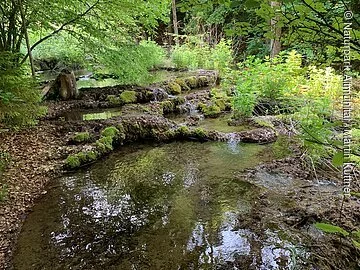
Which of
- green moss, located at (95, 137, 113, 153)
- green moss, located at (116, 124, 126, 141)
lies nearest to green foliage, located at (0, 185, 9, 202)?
green moss, located at (95, 137, 113, 153)

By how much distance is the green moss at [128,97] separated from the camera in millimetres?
9430

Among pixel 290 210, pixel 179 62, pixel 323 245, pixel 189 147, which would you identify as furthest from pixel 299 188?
pixel 179 62

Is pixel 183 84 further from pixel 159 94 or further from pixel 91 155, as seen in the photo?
pixel 91 155

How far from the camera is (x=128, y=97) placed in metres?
9.55

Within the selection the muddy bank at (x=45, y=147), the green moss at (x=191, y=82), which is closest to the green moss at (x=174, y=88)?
the green moss at (x=191, y=82)

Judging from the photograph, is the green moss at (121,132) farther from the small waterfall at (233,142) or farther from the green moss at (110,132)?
the small waterfall at (233,142)

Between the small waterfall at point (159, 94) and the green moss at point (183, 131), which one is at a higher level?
the small waterfall at point (159, 94)

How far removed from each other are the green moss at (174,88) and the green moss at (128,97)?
141 cm

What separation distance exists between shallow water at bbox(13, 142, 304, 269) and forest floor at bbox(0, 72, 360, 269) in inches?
6.6

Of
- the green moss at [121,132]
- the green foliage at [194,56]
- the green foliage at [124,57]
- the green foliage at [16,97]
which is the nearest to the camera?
the green foliage at [16,97]

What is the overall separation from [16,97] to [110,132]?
187cm

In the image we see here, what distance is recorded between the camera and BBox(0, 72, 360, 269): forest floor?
3.29 m

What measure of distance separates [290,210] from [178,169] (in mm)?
2037

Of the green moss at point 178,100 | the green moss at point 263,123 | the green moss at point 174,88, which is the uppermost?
the green moss at point 174,88
